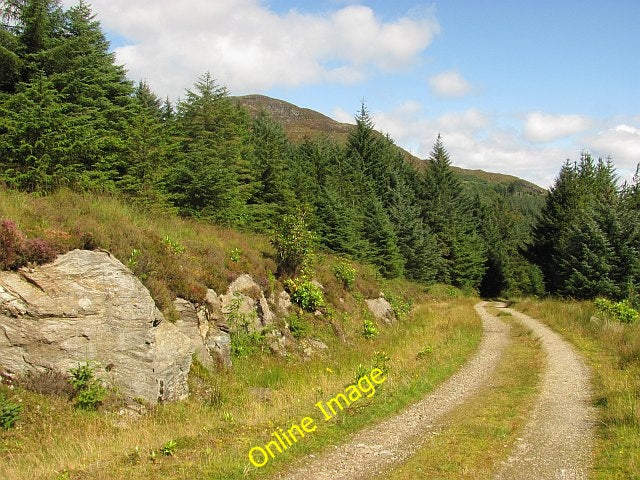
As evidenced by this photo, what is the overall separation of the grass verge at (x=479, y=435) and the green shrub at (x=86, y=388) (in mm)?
5140

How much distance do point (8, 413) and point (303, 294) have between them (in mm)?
9881

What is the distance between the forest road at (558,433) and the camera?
20.0ft

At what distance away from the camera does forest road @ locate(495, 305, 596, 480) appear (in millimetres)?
6105

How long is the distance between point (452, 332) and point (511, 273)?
144 feet

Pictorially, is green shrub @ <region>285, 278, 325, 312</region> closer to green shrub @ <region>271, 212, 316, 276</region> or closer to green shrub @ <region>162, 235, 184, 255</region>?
green shrub @ <region>271, 212, 316, 276</region>

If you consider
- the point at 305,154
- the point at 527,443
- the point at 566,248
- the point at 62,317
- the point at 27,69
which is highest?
the point at 305,154

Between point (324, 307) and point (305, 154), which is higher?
point (305, 154)

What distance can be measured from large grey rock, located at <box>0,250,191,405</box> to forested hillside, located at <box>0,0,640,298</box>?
552 centimetres

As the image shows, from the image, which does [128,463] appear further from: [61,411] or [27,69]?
[27,69]

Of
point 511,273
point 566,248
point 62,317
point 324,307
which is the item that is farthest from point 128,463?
point 511,273

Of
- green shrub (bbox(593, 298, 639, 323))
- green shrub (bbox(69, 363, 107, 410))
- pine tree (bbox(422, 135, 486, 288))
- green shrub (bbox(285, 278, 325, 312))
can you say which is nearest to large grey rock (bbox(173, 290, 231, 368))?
green shrub (bbox(69, 363, 107, 410))

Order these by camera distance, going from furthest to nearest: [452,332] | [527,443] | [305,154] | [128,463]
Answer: [305,154]
[452,332]
[527,443]
[128,463]

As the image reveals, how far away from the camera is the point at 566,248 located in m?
35.7

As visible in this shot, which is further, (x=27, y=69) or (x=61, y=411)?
(x=27, y=69)
